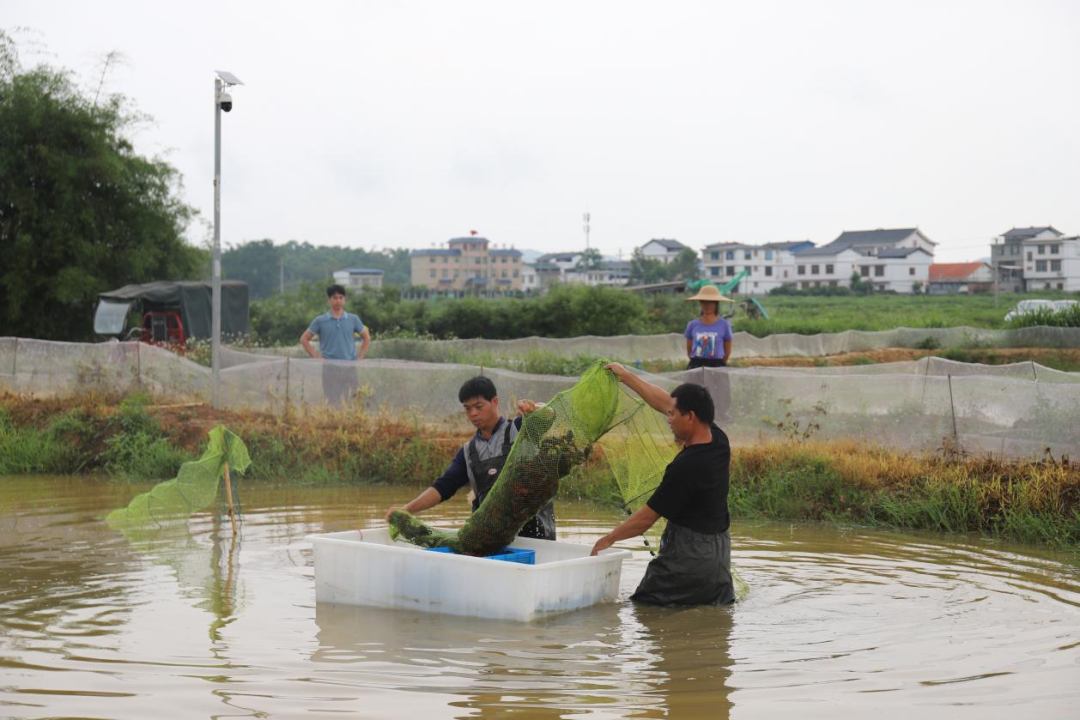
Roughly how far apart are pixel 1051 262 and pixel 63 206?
4121 inches

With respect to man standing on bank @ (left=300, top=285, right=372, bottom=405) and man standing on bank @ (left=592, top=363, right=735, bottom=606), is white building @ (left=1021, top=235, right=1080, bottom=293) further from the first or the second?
man standing on bank @ (left=592, top=363, right=735, bottom=606)

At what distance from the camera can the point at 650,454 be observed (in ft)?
25.3

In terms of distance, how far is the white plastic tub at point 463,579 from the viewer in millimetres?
6418

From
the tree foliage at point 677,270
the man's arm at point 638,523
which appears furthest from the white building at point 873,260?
the man's arm at point 638,523

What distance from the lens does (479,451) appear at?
7.24m

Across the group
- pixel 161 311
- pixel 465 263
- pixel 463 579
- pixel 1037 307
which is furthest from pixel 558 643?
pixel 465 263

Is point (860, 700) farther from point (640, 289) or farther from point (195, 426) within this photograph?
point (640, 289)

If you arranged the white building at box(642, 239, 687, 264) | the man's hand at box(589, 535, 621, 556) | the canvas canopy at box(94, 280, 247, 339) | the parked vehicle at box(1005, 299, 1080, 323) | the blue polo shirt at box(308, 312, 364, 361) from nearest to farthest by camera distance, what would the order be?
the man's hand at box(589, 535, 621, 556)
the blue polo shirt at box(308, 312, 364, 361)
the canvas canopy at box(94, 280, 247, 339)
the parked vehicle at box(1005, 299, 1080, 323)
the white building at box(642, 239, 687, 264)

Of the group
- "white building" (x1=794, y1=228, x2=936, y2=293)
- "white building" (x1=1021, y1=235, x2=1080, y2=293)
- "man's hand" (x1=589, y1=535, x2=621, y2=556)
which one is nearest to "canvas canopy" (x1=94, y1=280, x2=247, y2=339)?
"man's hand" (x1=589, y1=535, x2=621, y2=556)

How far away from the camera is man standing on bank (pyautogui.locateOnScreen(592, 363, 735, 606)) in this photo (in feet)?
21.4

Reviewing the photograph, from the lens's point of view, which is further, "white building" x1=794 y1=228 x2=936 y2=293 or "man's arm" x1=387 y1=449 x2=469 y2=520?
"white building" x1=794 y1=228 x2=936 y2=293

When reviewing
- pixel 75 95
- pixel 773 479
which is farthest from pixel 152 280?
pixel 773 479

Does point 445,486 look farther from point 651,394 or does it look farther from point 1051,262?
point 1051,262

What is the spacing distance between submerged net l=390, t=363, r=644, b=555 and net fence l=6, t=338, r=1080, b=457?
4681 millimetres
